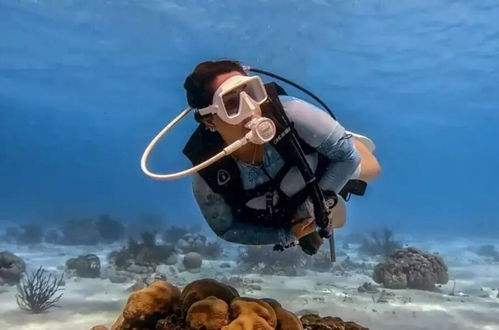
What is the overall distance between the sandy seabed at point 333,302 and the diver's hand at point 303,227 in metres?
4.58

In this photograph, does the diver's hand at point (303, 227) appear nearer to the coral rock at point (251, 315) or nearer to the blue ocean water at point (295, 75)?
the coral rock at point (251, 315)

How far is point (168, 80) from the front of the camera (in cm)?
4431

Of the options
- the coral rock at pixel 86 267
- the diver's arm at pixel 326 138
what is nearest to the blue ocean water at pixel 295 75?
the coral rock at pixel 86 267

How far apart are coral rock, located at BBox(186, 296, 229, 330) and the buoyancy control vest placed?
2.84ft

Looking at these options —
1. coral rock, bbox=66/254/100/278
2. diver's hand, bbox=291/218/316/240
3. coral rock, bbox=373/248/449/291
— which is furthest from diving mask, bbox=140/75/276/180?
coral rock, bbox=66/254/100/278

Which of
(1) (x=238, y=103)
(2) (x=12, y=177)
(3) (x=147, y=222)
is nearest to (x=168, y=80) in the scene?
(3) (x=147, y=222)

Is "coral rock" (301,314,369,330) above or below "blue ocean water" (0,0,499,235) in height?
below

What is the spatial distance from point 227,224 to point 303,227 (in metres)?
0.69

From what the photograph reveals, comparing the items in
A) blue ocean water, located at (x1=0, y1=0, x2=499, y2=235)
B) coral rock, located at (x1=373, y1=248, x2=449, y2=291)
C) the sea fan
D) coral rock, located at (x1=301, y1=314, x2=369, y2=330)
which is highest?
blue ocean water, located at (x1=0, y1=0, x2=499, y2=235)

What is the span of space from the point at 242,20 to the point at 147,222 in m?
13.5

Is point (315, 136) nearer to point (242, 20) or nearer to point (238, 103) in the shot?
point (238, 103)

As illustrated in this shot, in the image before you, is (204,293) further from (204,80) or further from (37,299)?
(37,299)

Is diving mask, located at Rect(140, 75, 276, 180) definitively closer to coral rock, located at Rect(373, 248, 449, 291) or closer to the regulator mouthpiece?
the regulator mouthpiece

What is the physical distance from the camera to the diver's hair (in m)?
3.61
